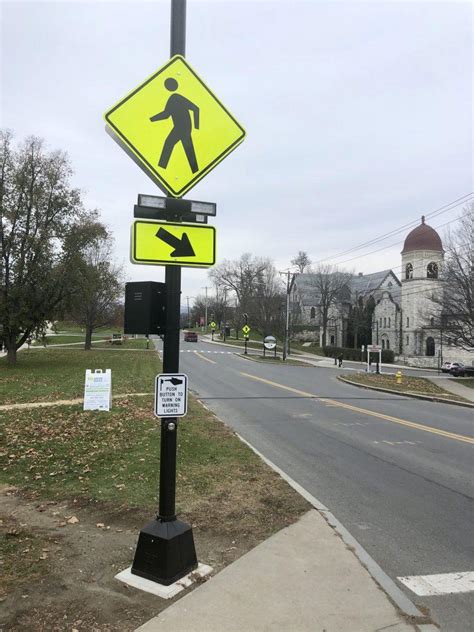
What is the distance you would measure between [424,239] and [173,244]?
69611 mm

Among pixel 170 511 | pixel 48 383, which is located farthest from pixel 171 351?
pixel 48 383

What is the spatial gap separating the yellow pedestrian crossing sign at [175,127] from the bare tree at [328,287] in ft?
254

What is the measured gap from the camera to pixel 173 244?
12.6 ft

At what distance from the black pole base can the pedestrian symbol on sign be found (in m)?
2.70

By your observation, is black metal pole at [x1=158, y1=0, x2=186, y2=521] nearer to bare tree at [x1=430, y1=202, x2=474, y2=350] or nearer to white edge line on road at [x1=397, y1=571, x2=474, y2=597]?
white edge line on road at [x1=397, y1=571, x2=474, y2=597]

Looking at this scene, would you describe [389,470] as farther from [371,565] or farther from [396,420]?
Answer: [396,420]

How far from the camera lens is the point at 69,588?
3.61 metres

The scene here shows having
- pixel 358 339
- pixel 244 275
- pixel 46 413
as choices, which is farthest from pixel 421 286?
pixel 46 413

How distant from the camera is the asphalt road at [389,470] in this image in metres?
4.68

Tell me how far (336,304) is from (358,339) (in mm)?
7588

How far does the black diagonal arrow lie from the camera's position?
150 inches

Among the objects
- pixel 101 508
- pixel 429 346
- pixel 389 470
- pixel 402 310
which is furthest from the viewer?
pixel 402 310

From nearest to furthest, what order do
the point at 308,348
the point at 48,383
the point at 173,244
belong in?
the point at 173,244 < the point at 48,383 < the point at 308,348

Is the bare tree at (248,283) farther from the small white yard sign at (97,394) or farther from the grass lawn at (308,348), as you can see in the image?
the small white yard sign at (97,394)
